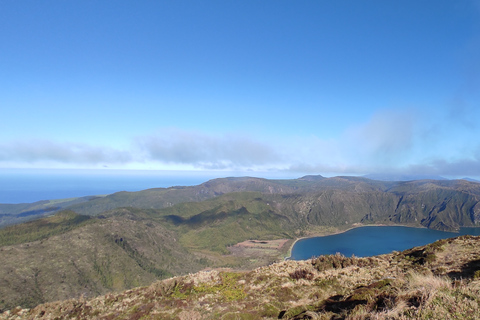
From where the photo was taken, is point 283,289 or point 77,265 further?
point 77,265

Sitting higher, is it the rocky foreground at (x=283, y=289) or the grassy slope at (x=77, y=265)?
the rocky foreground at (x=283, y=289)

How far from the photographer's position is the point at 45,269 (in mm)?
117000

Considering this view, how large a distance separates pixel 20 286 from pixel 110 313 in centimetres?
12129

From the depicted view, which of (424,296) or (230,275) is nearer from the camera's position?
(424,296)

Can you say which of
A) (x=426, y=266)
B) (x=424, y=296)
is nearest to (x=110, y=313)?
(x=424, y=296)

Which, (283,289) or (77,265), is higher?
(283,289)

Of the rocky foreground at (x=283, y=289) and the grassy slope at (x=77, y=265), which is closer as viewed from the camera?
the rocky foreground at (x=283, y=289)

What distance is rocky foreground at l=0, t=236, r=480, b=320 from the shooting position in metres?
15.2

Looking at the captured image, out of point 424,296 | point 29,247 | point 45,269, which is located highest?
point 424,296

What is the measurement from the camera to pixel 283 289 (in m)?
19.5

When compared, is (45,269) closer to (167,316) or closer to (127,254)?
(127,254)

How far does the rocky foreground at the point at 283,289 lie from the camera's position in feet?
49.9

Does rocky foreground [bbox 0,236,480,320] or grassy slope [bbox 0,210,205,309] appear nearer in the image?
rocky foreground [bbox 0,236,480,320]

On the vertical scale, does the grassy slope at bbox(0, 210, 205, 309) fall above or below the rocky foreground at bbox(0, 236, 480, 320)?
below
